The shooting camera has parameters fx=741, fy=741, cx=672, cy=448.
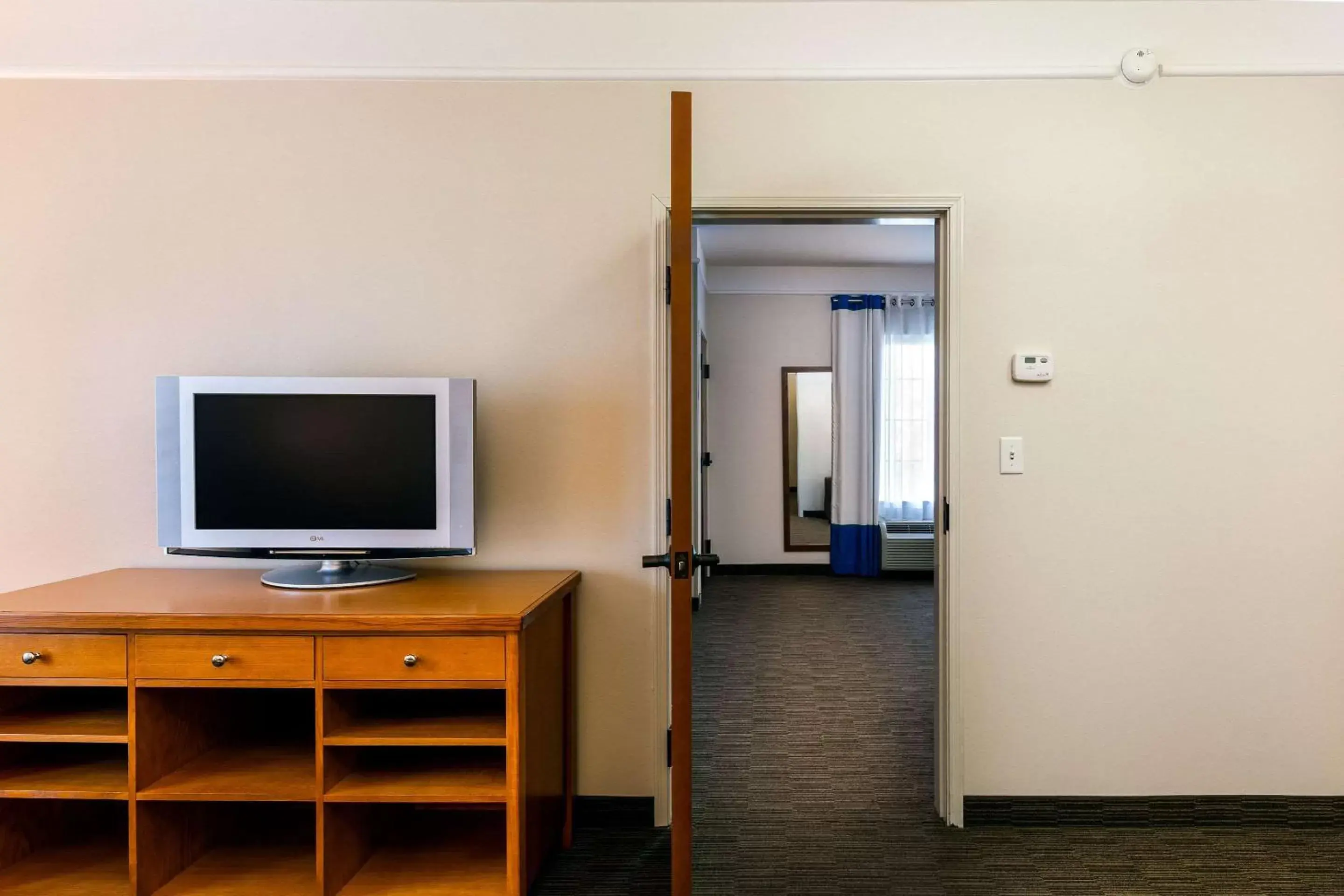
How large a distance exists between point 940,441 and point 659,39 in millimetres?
1494

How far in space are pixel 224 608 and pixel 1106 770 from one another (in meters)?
2.53

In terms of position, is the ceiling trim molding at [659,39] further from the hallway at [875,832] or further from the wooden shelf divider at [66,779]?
the hallway at [875,832]

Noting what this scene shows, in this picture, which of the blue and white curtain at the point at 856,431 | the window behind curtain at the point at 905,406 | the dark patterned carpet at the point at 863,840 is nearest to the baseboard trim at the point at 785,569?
the blue and white curtain at the point at 856,431

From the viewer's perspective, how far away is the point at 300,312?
2.30 m

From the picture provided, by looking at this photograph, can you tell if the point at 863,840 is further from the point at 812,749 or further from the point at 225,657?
the point at 225,657

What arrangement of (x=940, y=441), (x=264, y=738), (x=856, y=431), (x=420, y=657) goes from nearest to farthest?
(x=420, y=657) < (x=264, y=738) < (x=940, y=441) < (x=856, y=431)

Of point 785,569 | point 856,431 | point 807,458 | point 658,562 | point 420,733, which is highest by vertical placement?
point 856,431

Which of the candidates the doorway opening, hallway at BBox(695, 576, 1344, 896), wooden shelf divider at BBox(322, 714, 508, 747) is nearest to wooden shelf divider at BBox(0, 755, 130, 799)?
wooden shelf divider at BBox(322, 714, 508, 747)

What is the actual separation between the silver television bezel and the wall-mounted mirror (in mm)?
4521

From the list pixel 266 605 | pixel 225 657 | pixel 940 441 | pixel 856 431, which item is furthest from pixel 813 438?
pixel 225 657

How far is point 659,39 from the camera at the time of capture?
7.32 ft

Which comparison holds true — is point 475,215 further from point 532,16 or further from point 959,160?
point 959,160

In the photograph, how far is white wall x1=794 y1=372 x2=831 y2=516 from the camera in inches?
251

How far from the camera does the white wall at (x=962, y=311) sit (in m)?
2.26
